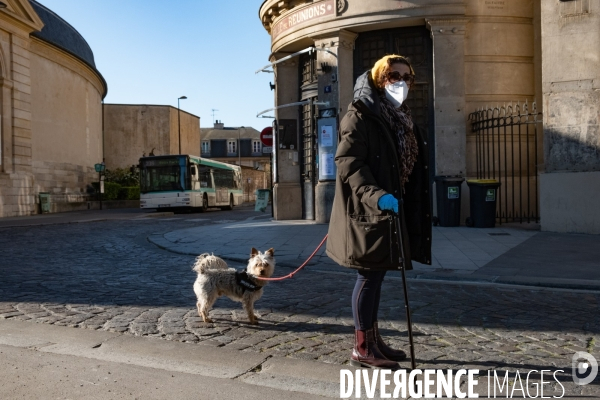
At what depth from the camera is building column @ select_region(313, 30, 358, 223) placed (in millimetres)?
15828

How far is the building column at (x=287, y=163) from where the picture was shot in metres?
18.5

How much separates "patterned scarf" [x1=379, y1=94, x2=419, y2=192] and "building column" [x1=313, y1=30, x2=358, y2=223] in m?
11.5

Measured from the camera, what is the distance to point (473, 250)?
33.6 feet

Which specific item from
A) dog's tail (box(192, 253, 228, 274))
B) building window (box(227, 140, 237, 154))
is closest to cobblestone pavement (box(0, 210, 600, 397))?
dog's tail (box(192, 253, 228, 274))

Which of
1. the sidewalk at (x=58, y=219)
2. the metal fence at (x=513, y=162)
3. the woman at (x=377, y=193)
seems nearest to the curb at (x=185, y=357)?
the woman at (x=377, y=193)

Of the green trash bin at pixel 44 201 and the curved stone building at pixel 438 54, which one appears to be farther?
the green trash bin at pixel 44 201

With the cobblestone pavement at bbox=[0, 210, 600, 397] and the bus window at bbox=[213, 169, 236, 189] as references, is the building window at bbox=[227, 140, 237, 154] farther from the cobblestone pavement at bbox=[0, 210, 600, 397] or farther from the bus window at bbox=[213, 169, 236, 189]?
the cobblestone pavement at bbox=[0, 210, 600, 397]

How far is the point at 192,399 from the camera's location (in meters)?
3.52

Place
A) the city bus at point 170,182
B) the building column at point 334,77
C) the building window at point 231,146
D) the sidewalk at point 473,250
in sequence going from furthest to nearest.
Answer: the building window at point 231,146 < the city bus at point 170,182 < the building column at point 334,77 < the sidewalk at point 473,250

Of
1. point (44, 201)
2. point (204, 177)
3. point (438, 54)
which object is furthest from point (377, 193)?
point (44, 201)

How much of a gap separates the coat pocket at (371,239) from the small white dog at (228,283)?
1506 mm

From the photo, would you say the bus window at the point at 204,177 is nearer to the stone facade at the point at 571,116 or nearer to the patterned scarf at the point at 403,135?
the stone facade at the point at 571,116

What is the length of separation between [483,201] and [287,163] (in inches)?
257

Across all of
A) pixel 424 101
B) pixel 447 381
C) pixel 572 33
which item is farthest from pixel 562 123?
pixel 447 381
